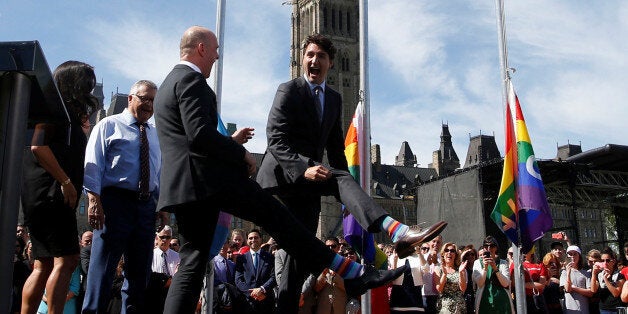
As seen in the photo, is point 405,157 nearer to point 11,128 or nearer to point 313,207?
point 313,207

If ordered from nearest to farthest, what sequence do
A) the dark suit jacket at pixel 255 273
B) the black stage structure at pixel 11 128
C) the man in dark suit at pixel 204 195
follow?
the black stage structure at pixel 11 128
the man in dark suit at pixel 204 195
the dark suit jacket at pixel 255 273

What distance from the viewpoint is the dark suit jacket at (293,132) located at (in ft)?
14.8

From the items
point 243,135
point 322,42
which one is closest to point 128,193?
point 243,135

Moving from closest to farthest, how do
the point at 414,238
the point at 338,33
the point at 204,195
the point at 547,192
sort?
the point at 414,238, the point at 204,195, the point at 547,192, the point at 338,33

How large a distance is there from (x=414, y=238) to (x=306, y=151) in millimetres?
1294

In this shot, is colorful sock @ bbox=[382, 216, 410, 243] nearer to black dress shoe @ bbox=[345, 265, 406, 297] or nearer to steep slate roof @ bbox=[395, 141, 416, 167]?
black dress shoe @ bbox=[345, 265, 406, 297]

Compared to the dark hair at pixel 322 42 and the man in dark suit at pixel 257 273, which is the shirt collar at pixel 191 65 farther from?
the man in dark suit at pixel 257 273

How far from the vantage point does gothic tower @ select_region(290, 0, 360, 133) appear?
95188 millimetres

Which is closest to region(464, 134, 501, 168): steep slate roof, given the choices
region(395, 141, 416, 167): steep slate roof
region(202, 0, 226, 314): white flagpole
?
region(395, 141, 416, 167): steep slate roof

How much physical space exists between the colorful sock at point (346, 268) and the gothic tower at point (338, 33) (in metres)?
91.2

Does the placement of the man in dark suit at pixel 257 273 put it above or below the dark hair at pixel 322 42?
below

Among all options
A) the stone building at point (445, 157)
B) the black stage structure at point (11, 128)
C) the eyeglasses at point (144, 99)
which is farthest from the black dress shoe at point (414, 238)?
the stone building at point (445, 157)

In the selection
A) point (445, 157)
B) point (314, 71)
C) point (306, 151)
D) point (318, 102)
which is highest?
point (445, 157)

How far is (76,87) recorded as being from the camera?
4.92m
